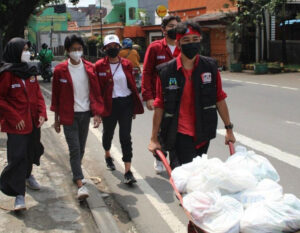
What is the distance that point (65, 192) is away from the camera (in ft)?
17.0

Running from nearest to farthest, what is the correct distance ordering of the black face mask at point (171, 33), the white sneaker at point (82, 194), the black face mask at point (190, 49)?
the black face mask at point (190, 49) → the white sneaker at point (82, 194) → the black face mask at point (171, 33)

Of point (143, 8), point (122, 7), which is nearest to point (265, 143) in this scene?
point (143, 8)

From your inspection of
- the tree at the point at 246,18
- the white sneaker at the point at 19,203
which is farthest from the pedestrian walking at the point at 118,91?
the tree at the point at 246,18

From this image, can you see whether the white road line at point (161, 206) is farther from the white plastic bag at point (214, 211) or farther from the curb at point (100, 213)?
the white plastic bag at point (214, 211)

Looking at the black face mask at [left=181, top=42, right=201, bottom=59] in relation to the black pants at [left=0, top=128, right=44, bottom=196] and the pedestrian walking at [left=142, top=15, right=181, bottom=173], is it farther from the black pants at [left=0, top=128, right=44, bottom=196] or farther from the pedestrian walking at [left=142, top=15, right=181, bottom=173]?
the black pants at [left=0, top=128, right=44, bottom=196]

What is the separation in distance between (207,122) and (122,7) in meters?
52.6

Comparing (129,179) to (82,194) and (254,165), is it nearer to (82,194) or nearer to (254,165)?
(82,194)

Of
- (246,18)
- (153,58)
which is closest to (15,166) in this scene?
(153,58)

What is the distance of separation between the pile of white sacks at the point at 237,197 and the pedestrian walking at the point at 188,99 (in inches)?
27.9

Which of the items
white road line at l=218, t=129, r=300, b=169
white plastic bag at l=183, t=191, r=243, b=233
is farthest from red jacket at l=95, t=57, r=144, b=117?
white plastic bag at l=183, t=191, r=243, b=233

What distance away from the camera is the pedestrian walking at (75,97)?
4.86 metres

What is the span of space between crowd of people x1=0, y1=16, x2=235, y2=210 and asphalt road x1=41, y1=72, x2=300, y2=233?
287 mm

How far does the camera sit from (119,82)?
536 centimetres

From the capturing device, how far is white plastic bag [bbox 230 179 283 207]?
2.59 metres
